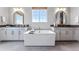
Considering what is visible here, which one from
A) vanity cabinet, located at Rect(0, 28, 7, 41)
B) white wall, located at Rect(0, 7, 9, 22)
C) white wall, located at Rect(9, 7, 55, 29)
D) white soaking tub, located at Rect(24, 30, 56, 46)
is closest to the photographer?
white soaking tub, located at Rect(24, 30, 56, 46)

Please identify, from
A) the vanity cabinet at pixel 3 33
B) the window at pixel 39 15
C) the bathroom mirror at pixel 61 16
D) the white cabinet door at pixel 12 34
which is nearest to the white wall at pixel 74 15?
the bathroom mirror at pixel 61 16

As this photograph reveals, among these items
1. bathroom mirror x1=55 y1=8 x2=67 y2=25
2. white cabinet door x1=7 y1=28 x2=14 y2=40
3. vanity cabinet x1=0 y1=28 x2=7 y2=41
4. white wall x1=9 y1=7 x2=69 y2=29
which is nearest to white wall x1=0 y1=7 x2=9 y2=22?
white wall x1=9 y1=7 x2=69 y2=29

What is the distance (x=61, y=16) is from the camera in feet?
21.1

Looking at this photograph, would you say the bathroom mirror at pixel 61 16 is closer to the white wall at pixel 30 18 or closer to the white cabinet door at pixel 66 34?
the white wall at pixel 30 18

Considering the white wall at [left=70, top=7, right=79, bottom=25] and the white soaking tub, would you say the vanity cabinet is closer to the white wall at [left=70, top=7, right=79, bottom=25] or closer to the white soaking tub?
the white soaking tub

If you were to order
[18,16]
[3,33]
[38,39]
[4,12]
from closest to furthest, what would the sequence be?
1. [38,39]
2. [3,33]
3. [4,12]
4. [18,16]

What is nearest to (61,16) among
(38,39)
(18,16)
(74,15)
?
(74,15)

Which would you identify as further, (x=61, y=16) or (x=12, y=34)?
(x=61, y=16)

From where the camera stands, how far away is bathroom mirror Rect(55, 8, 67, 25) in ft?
20.8

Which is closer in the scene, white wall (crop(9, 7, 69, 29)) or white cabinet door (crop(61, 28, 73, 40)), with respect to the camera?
white cabinet door (crop(61, 28, 73, 40))

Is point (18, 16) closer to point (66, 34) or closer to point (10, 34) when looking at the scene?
point (10, 34)

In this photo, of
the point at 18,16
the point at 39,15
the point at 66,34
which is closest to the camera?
the point at 66,34
